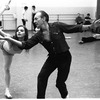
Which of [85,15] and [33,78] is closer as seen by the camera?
[33,78]

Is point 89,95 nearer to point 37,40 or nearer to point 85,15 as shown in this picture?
point 37,40

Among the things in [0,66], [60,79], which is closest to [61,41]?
[60,79]

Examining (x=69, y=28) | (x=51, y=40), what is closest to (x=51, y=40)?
(x=51, y=40)

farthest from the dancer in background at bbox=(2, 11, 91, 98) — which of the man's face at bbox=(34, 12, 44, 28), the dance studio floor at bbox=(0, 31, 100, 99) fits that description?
the dance studio floor at bbox=(0, 31, 100, 99)

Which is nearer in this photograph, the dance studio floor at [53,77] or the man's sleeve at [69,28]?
the man's sleeve at [69,28]

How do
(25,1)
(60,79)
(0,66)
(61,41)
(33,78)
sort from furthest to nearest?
(25,1)
(0,66)
(33,78)
(60,79)
(61,41)

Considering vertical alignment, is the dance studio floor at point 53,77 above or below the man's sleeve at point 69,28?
below

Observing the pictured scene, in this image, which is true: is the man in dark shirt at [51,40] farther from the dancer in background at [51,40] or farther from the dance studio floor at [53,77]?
the dance studio floor at [53,77]

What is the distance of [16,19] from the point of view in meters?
15.5

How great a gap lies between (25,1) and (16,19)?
1289 millimetres

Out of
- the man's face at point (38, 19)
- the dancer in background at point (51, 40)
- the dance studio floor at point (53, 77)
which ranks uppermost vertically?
the man's face at point (38, 19)

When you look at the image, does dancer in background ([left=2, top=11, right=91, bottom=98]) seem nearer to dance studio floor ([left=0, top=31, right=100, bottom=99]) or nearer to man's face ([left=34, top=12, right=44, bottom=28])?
man's face ([left=34, top=12, right=44, bottom=28])

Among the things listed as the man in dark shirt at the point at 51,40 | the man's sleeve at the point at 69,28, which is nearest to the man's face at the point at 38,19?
the man in dark shirt at the point at 51,40

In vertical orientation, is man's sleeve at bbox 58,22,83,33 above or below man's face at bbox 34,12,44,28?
below
